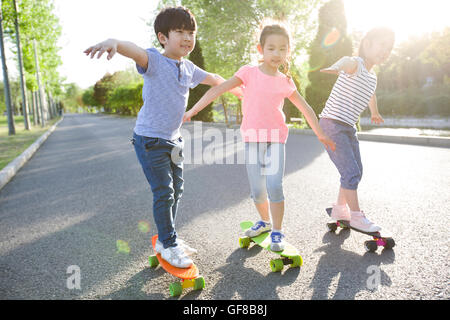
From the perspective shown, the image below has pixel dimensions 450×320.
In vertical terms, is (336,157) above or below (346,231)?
above

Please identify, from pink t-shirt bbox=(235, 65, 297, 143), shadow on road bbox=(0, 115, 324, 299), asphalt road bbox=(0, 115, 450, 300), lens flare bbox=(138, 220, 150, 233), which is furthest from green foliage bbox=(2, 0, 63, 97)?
pink t-shirt bbox=(235, 65, 297, 143)

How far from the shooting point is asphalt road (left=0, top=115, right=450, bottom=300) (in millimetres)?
2297

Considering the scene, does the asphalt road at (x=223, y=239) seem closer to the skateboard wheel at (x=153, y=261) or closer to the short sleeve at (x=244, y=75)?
the skateboard wheel at (x=153, y=261)

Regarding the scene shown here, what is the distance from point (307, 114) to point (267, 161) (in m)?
0.51

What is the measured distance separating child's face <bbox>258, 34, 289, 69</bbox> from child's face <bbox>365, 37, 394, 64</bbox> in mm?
828

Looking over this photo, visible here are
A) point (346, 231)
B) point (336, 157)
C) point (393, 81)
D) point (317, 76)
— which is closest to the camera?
point (336, 157)

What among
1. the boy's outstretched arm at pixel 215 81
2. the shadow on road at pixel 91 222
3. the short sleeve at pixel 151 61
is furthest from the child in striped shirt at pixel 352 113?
the short sleeve at pixel 151 61

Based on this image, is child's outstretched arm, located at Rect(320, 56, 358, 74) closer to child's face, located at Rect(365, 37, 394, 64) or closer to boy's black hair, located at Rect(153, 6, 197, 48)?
A: child's face, located at Rect(365, 37, 394, 64)

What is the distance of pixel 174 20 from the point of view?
2.31 meters

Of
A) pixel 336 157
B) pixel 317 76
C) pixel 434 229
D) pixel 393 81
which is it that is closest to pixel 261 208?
pixel 336 157

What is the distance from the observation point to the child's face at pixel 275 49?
8.41 ft

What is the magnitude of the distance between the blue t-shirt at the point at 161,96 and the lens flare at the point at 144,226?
4.49 ft

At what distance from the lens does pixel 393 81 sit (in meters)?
46.0

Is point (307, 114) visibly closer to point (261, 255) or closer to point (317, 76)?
point (261, 255)
